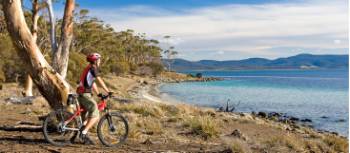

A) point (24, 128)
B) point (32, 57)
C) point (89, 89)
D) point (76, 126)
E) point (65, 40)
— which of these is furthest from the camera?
point (65, 40)

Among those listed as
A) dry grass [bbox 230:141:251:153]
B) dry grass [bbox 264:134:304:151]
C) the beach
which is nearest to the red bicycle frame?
the beach

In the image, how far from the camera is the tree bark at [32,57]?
8633mm

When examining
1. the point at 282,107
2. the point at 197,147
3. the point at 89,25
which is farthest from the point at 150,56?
the point at 197,147

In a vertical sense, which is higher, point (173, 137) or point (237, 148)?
point (237, 148)

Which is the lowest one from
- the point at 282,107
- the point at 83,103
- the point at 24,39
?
the point at 282,107

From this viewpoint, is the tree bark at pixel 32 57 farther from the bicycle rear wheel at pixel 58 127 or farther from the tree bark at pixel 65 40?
the tree bark at pixel 65 40

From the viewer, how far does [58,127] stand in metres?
8.41

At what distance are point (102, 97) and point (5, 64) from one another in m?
29.8

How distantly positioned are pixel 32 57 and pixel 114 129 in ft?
6.12

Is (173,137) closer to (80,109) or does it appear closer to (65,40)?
(65,40)

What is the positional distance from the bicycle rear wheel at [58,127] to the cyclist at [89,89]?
0.68 feet

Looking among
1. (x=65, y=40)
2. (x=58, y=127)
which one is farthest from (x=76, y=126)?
(x=65, y=40)

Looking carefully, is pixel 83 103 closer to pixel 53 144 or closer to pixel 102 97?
pixel 102 97

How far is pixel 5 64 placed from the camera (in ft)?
118
